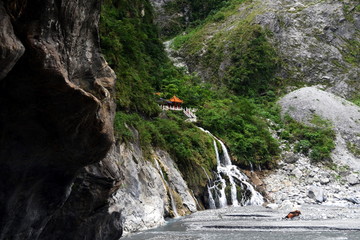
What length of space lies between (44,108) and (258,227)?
12069 mm

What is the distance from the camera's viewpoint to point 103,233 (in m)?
10.7

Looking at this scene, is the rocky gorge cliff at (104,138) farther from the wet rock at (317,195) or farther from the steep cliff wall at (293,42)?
the steep cliff wall at (293,42)

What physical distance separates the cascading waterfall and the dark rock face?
59.9 feet

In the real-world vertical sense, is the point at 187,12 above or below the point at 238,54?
above

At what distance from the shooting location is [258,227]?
53.1 feet

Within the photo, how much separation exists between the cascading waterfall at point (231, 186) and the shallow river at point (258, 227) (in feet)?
17.3

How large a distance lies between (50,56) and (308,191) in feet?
88.8

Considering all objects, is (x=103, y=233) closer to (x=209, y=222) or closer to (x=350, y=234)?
(x=209, y=222)

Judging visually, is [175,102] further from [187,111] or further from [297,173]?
[297,173]

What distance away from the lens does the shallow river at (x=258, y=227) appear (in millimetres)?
14125

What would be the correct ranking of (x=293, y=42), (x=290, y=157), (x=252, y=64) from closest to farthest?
(x=290, y=157) < (x=252, y=64) < (x=293, y=42)

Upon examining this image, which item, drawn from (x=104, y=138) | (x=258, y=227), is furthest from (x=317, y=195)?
(x=104, y=138)

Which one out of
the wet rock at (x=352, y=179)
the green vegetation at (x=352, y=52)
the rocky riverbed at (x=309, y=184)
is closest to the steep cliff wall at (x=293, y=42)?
the green vegetation at (x=352, y=52)

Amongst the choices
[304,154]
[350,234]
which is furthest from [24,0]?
[304,154]
